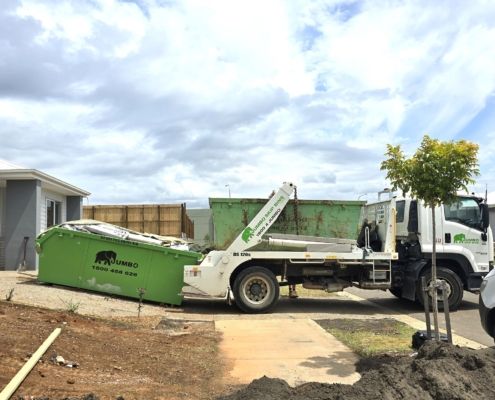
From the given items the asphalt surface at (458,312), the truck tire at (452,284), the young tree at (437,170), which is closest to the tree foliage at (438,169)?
the young tree at (437,170)

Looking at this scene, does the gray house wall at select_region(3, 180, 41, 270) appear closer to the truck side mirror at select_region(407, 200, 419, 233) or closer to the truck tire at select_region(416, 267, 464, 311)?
the truck side mirror at select_region(407, 200, 419, 233)

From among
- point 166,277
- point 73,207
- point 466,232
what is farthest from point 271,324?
point 73,207

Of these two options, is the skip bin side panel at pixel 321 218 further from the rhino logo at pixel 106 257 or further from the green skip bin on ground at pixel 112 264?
the rhino logo at pixel 106 257

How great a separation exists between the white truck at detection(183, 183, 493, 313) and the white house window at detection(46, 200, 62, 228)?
1066 centimetres

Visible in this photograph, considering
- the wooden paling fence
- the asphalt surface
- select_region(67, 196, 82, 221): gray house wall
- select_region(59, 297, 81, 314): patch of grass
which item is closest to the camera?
select_region(59, 297, 81, 314): patch of grass

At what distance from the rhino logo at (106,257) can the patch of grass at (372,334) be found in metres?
4.91

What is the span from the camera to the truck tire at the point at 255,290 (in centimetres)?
1185

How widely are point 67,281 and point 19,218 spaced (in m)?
5.99

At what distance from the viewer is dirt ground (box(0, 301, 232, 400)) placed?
5.34 meters

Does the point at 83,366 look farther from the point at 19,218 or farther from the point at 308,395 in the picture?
the point at 19,218

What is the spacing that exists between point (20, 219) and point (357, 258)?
11093 millimetres

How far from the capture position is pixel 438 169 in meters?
7.01

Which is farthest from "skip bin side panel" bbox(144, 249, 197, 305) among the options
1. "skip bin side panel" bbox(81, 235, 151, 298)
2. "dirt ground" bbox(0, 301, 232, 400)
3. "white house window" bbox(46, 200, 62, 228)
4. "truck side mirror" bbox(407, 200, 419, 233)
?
"white house window" bbox(46, 200, 62, 228)

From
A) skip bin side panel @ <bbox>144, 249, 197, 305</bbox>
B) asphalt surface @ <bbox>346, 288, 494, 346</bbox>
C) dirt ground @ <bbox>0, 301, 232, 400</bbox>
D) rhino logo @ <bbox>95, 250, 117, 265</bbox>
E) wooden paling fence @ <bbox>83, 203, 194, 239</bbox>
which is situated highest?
wooden paling fence @ <bbox>83, 203, 194, 239</bbox>
